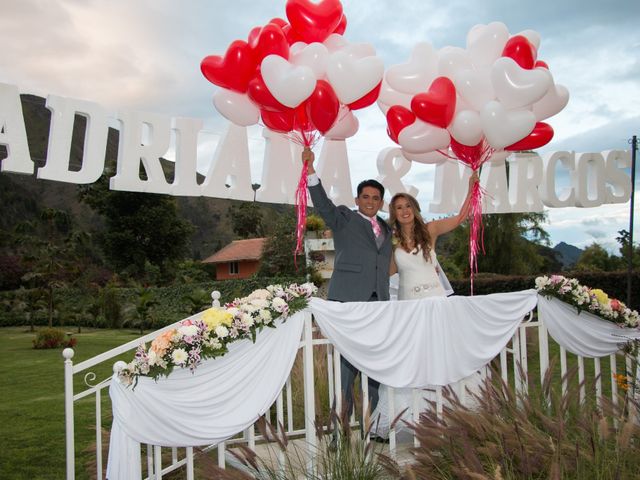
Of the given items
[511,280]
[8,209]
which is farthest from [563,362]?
[8,209]

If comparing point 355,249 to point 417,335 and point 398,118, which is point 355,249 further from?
point 398,118

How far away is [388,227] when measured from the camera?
397 cm

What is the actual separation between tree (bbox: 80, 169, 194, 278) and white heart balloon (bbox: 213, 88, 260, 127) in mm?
26719

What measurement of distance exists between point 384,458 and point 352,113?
279 centimetres

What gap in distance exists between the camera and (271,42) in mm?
3633

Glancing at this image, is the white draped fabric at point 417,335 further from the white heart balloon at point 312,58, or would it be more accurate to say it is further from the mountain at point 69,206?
the mountain at point 69,206

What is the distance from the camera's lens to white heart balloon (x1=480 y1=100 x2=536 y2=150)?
12.6 ft

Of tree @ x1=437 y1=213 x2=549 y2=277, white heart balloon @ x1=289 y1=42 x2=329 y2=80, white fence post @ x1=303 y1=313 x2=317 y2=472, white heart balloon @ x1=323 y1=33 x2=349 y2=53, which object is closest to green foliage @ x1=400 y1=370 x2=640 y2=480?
white fence post @ x1=303 y1=313 x2=317 y2=472

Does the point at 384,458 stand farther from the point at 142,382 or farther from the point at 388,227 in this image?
the point at 388,227

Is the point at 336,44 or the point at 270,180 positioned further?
the point at 270,180

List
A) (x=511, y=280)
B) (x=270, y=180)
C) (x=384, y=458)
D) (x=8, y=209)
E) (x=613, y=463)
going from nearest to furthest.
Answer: (x=613, y=463) < (x=384, y=458) < (x=270, y=180) < (x=511, y=280) < (x=8, y=209)

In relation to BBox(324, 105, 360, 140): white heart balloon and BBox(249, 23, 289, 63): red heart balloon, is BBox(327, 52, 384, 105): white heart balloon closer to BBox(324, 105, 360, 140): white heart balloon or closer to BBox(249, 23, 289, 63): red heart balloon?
BBox(249, 23, 289, 63): red heart balloon

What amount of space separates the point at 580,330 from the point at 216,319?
281cm

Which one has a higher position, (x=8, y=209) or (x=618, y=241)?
(x=8, y=209)
